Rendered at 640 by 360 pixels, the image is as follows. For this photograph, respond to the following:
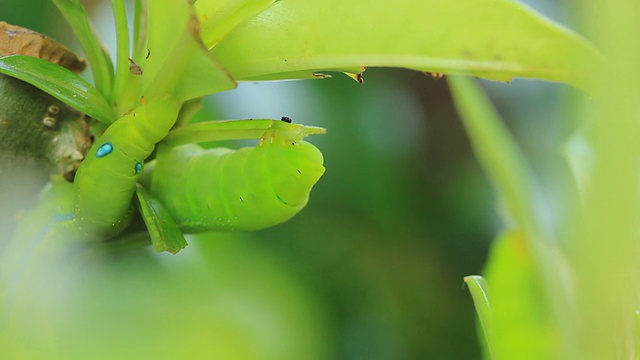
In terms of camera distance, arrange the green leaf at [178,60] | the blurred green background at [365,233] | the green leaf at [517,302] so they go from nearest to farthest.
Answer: the green leaf at [178,60]
the green leaf at [517,302]
the blurred green background at [365,233]

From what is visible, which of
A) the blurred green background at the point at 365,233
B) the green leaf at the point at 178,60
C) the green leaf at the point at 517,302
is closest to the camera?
the green leaf at the point at 178,60

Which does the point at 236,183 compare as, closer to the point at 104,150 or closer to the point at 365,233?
the point at 104,150

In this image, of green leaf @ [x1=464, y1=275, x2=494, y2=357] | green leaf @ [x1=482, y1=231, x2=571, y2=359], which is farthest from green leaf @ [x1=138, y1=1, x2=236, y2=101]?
green leaf @ [x1=482, y1=231, x2=571, y2=359]

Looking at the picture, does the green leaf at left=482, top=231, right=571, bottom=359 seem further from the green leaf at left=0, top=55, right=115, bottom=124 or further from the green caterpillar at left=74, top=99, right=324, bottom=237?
the green leaf at left=0, top=55, right=115, bottom=124

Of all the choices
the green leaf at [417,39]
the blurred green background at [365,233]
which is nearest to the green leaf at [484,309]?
the green leaf at [417,39]

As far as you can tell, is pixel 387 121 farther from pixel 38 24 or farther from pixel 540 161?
pixel 38 24

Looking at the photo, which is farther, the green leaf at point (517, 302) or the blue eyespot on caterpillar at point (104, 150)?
the green leaf at point (517, 302)

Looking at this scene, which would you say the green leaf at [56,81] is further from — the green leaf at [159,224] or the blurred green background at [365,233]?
the blurred green background at [365,233]
